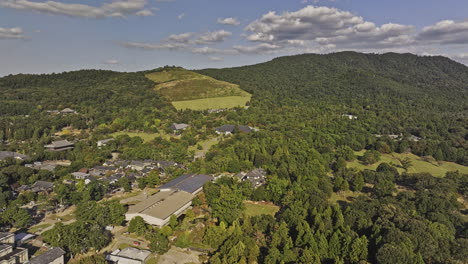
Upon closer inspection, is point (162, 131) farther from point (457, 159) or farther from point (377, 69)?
point (377, 69)

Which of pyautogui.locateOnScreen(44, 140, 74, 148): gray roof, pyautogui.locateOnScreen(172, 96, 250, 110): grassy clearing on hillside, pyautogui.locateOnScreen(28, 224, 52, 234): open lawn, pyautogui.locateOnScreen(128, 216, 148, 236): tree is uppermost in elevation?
pyautogui.locateOnScreen(172, 96, 250, 110): grassy clearing on hillside

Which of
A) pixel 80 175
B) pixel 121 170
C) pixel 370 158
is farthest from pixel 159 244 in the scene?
pixel 370 158

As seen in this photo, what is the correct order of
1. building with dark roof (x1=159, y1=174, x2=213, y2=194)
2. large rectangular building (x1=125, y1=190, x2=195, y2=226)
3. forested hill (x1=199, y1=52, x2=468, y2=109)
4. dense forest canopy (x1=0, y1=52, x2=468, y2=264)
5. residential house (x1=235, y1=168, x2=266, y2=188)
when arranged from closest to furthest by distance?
dense forest canopy (x1=0, y1=52, x2=468, y2=264), large rectangular building (x1=125, y1=190, x2=195, y2=226), building with dark roof (x1=159, y1=174, x2=213, y2=194), residential house (x1=235, y1=168, x2=266, y2=188), forested hill (x1=199, y1=52, x2=468, y2=109)

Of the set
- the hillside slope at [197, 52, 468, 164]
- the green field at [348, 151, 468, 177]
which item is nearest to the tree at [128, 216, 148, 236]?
the green field at [348, 151, 468, 177]

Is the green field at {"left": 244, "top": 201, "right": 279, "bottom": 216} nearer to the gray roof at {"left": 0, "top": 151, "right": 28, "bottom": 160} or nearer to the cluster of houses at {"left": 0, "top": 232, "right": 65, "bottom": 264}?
the cluster of houses at {"left": 0, "top": 232, "right": 65, "bottom": 264}

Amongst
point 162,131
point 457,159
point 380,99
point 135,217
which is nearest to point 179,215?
point 135,217
